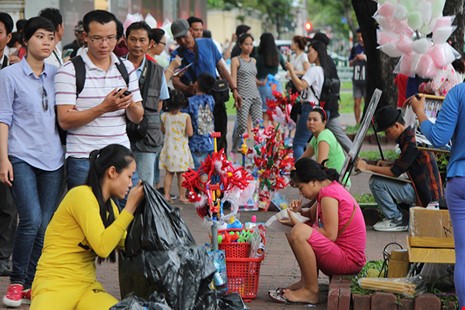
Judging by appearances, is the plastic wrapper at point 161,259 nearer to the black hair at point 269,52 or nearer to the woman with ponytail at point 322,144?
the woman with ponytail at point 322,144

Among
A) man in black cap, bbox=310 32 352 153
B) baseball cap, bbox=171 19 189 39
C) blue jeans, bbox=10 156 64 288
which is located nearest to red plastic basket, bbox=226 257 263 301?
blue jeans, bbox=10 156 64 288

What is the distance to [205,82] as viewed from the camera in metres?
11.8

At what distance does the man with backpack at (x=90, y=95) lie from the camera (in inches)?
263

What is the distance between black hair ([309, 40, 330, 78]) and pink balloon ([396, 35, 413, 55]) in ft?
10.4

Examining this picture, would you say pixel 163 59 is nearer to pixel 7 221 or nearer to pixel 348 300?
pixel 7 221

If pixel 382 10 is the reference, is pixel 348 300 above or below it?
below

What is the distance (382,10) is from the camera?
369 inches

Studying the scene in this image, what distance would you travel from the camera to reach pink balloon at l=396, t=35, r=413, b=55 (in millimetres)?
9375

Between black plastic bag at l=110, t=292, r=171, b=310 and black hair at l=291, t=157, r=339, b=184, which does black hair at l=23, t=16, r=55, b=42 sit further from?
black plastic bag at l=110, t=292, r=171, b=310

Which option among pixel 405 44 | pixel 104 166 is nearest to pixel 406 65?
pixel 405 44

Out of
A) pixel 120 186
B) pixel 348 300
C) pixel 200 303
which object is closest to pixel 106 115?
pixel 120 186

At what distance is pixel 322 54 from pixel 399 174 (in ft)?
11.2

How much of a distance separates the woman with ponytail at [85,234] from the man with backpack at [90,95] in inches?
38.1

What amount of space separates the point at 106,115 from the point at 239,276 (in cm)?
147
